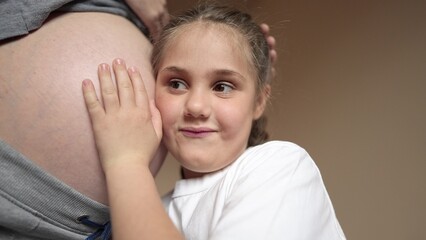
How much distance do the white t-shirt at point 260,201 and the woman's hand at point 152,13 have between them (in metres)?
0.41

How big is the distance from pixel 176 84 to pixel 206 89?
0.08m

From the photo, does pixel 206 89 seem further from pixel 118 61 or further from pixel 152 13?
pixel 152 13

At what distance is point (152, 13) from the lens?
101 cm

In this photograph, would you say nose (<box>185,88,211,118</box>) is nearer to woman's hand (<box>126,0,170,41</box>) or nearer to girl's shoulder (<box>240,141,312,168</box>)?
girl's shoulder (<box>240,141,312,168</box>)

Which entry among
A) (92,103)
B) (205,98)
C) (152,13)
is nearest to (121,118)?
(92,103)

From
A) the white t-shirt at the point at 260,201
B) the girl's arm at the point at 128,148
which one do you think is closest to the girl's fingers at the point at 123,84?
the girl's arm at the point at 128,148

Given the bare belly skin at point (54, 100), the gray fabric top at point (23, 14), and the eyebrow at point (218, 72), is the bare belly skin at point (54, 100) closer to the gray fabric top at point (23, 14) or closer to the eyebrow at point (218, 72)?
the gray fabric top at point (23, 14)

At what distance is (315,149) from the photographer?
1.57 m

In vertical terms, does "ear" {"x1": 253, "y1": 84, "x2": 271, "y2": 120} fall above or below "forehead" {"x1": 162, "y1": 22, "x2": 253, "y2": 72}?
below

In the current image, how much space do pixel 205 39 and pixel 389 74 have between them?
793 millimetres

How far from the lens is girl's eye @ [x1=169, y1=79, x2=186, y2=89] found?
2.70 ft

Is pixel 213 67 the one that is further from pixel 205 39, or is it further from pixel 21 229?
pixel 21 229

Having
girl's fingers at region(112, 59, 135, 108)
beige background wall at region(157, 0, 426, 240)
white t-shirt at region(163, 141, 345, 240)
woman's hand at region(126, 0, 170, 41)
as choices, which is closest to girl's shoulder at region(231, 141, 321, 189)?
white t-shirt at region(163, 141, 345, 240)

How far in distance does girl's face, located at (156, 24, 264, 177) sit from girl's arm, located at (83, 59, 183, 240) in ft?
0.17
